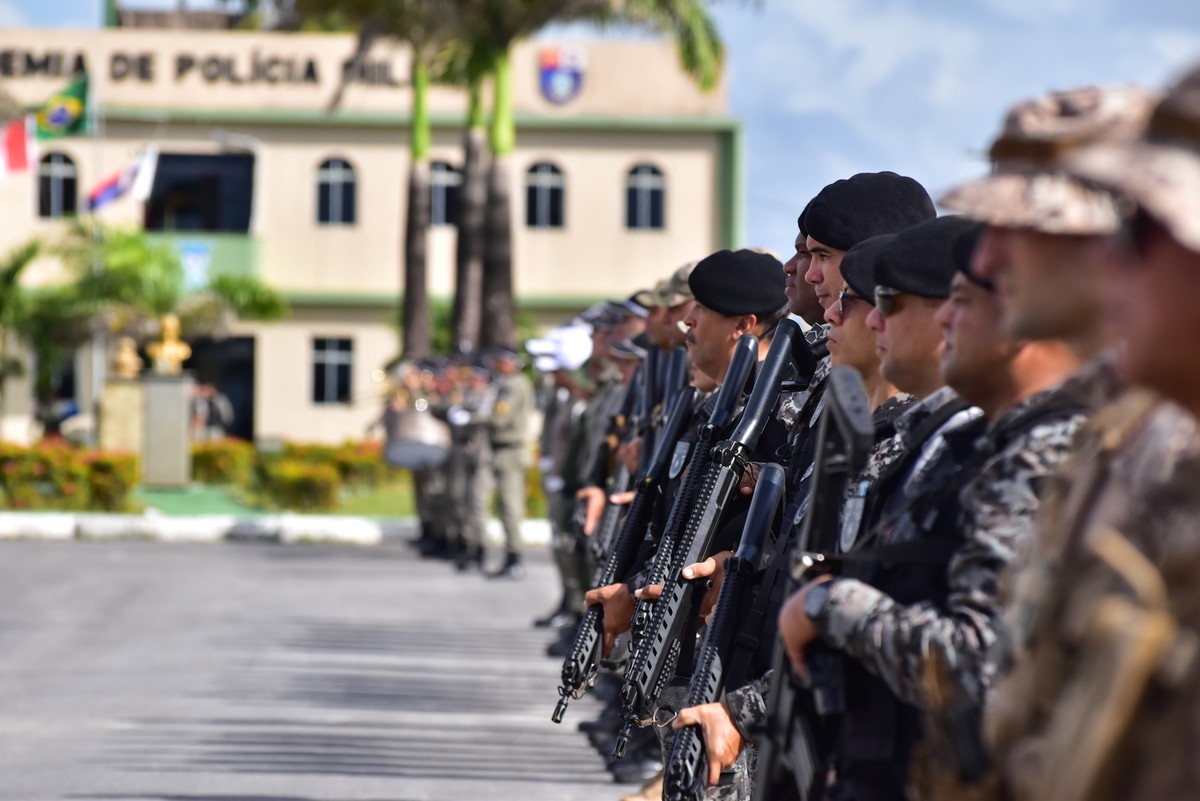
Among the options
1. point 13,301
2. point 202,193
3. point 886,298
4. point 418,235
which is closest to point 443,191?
point 202,193

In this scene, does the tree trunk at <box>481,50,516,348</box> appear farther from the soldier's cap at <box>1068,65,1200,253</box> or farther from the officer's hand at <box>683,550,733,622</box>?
the soldier's cap at <box>1068,65,1200,253</box>

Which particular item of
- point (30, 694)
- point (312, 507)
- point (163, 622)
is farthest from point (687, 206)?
point (30, 694)

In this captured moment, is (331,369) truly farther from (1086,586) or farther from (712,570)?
(1086,586)

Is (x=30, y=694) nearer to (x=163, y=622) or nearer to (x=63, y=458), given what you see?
(x=163, y=622)

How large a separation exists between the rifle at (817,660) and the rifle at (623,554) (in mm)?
2110

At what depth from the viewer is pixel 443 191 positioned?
39719 mm

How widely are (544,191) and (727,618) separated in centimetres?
3537

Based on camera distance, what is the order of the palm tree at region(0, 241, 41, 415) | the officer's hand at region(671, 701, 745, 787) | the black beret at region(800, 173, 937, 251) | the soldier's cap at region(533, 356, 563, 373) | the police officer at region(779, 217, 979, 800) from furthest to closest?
the palm tree at region(0, 241, 41, 415) < the soldier's cap at region(533, 356, 563, 373) < the black beret at region(800, 173, 937, 251) < the officer's hand at region(671, 701, 745, 787) < the police officer at region(779, 217, 979, 800)

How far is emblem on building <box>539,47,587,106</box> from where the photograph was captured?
127 feet

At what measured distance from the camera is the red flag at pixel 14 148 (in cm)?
3050

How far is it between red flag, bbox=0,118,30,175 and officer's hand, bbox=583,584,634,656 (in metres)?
27.1

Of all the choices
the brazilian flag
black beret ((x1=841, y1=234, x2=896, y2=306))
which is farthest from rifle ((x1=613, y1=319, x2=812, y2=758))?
the brazilian flag

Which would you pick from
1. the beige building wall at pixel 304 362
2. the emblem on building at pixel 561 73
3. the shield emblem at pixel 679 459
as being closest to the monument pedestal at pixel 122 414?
the beige building wall at pixel 304 362

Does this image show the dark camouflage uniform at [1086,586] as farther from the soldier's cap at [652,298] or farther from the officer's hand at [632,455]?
the soldier's cap at [652,298]
